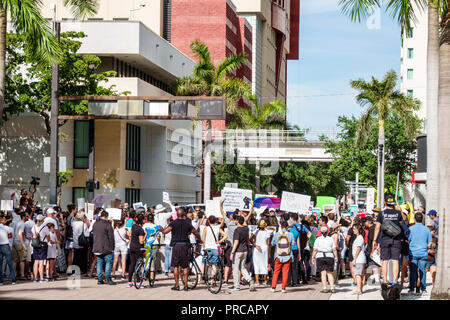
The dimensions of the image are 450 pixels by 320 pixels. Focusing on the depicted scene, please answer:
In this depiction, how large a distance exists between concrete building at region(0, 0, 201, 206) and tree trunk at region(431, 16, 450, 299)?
60.6ft

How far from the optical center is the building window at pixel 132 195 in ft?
156

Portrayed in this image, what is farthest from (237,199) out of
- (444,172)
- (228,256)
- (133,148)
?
(133,148)

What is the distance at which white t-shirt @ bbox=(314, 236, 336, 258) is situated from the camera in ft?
59.4

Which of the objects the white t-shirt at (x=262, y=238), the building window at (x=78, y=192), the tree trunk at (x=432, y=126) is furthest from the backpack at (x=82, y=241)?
the building window at (x=78, y=192)

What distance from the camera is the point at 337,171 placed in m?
54.8

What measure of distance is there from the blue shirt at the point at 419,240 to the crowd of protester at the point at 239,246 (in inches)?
0.8

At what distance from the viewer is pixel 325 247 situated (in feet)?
59.4

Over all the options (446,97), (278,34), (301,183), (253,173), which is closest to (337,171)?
(253,173)

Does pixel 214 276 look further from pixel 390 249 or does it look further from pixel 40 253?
pixel 40 253

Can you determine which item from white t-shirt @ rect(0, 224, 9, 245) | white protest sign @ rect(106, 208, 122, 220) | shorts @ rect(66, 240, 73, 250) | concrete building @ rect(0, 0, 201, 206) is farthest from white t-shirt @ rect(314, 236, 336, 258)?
concrete building @ rect(0, 0, 201, 206)

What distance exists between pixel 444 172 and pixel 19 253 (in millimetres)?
10570

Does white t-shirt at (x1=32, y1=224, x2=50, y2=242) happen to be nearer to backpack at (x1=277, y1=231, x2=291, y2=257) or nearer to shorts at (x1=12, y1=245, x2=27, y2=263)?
shorts at (x1=12, y1=245, x2=27, y2=263)

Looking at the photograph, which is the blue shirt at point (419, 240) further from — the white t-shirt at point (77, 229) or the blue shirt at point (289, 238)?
the white t-shirt at point (77, 229)
